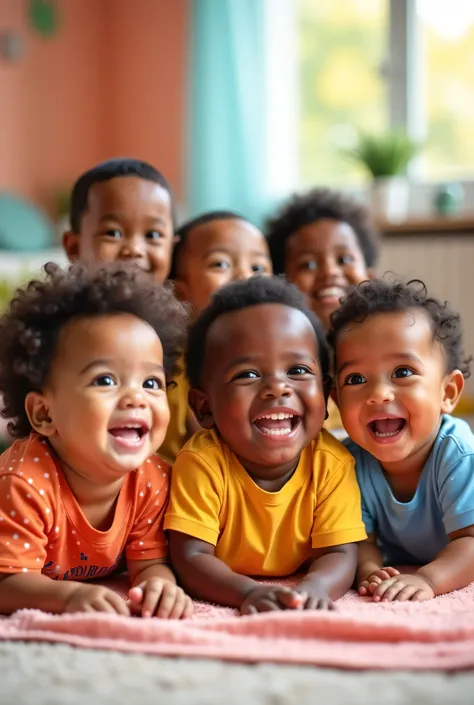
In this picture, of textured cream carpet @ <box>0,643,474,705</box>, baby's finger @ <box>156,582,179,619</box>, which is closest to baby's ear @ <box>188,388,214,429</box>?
baby's finger @ <box>156,582,179,619</box>

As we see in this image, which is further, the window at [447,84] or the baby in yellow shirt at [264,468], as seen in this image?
the window at [447,84]

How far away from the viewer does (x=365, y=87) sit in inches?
163

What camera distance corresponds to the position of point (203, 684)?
95cm

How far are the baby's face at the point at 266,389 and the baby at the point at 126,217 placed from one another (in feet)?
1.67

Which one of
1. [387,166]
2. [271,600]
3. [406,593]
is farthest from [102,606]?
[387,166]

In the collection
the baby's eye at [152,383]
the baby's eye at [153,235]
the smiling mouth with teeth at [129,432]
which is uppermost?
the baby's eye at [153,235]

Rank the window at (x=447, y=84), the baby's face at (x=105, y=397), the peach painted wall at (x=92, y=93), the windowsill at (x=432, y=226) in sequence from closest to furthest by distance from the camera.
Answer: the baby's face at (x=105, y=397) → the windowsill at (x=432, y=226) → the window at (x=447, y=84) → the peach painted wall at (x=92, y=93)

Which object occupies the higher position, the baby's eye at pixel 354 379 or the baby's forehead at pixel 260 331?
the baby's forehead at pixel 260 331

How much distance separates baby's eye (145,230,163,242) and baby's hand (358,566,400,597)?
0.89 m

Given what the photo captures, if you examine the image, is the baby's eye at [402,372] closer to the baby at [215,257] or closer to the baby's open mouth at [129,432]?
the baby's open mouth at [129,432]

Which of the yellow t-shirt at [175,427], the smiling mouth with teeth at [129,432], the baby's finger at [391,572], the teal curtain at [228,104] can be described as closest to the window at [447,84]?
the teal curtain at [228,104]

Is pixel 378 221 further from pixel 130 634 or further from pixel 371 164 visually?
pixel 130 634

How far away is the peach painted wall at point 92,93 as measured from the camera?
4.34 meters

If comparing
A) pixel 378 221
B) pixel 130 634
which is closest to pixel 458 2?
pixel 378 221
